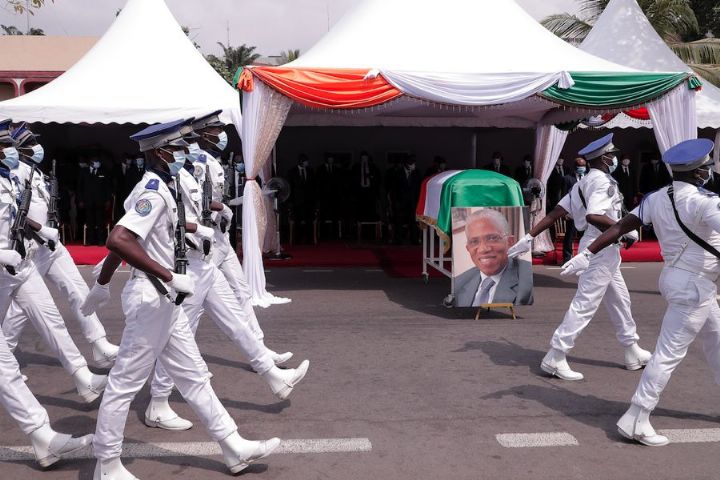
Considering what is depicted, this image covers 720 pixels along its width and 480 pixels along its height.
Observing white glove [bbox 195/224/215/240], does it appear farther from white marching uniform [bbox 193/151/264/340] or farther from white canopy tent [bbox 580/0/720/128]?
white canopy tent [bbox 580/0/720/128]

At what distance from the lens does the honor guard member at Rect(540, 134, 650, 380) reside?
5.95 metres

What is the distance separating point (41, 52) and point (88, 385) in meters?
28.9

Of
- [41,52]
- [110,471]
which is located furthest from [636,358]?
[41,52]

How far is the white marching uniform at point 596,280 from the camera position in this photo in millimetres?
5945

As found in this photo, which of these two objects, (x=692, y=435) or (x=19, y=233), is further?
(x=19, y=233)

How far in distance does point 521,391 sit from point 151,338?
307 centimetres

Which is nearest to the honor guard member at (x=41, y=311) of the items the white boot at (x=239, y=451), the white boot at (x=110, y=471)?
the white boot at (x=110, y=471)

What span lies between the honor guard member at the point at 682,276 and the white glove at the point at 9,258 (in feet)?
13.4

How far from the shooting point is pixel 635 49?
52.3ft

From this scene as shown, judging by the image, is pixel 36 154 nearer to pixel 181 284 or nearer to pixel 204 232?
pixel 204 232

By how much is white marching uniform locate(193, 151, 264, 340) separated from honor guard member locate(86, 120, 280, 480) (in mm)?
1712

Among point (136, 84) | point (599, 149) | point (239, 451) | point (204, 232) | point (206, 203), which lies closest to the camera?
point (239, 451)

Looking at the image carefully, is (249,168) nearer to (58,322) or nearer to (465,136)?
(58,322)

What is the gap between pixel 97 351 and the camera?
6.25m
